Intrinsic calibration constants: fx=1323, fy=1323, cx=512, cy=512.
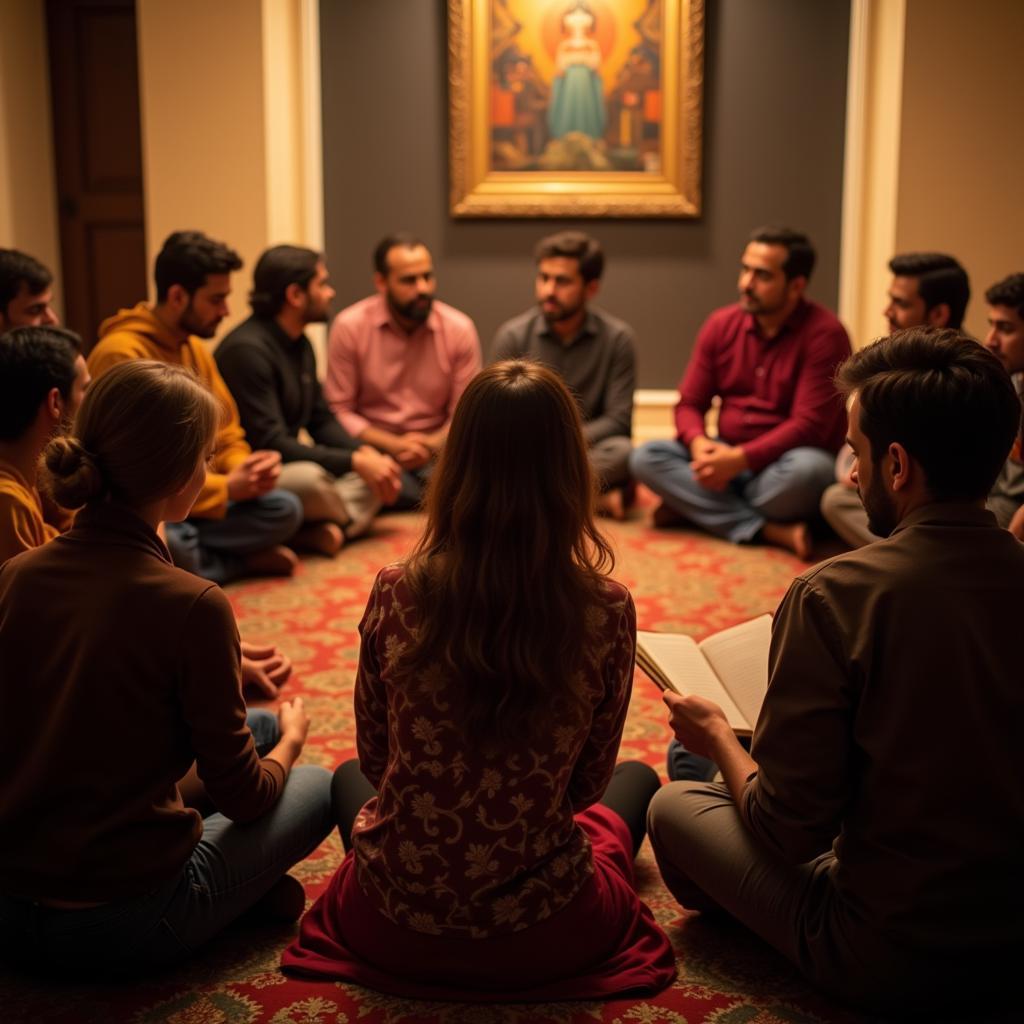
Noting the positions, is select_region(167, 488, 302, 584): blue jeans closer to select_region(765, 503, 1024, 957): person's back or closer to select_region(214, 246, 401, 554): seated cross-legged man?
select_region(214, 246, 401, 554): seated cross-legged man

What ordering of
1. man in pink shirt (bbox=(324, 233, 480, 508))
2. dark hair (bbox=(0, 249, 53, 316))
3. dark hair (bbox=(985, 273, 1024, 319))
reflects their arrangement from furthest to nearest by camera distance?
man in pink shirt (bbox=(324, 233, 480, 508)), dark hair (bbox=(985, 273, 1024, 319)), dark hair (bbox=(0, 249, 53, 316))

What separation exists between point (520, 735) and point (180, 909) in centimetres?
62

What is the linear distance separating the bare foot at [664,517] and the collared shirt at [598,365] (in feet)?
1.43

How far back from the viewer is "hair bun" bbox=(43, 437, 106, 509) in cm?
187

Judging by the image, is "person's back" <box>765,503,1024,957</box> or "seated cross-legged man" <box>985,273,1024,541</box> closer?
"person's back" <box>765,503,1024,957</box>

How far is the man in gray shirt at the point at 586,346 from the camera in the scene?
5758mm

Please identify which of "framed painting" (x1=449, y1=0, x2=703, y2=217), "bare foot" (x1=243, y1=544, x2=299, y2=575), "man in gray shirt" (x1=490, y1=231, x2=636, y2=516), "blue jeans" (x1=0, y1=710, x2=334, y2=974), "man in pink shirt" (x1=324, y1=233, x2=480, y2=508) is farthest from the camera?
"framed painting" (x1=449, y1=0, x2=703, y2=217)

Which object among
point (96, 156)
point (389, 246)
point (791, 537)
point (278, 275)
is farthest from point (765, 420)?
point (96, 156)

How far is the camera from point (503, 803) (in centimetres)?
189

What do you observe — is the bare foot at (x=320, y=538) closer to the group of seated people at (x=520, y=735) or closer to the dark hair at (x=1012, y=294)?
the dark hair at (x=1012, y=294)

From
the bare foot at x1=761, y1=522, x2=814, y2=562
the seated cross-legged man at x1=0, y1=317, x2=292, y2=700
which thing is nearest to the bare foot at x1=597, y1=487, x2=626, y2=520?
the bare foot at x1=761, y1=522, x2=814, y2=562

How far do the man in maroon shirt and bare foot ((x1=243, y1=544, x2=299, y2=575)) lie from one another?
5.16 feet

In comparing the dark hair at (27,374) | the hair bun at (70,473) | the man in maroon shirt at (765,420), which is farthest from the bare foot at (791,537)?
the hair bun at (70,473)

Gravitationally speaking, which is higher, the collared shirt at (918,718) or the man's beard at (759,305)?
the man's beard at (759,305)
